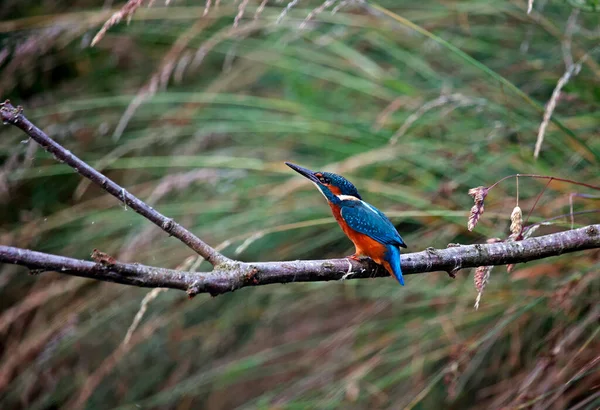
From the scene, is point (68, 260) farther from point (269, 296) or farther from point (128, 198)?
point (269, 296)

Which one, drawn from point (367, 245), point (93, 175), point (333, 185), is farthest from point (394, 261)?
point (93, 175)

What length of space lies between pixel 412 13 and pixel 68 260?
2.44 metres

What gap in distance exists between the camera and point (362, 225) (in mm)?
1820

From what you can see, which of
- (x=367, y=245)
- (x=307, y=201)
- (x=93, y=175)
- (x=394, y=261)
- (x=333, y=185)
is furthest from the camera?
(x=307, y=201)

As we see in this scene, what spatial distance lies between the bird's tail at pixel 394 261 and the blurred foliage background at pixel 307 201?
51cm

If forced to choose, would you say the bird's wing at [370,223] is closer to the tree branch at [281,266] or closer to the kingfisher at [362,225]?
the kingfisher at [362,225]

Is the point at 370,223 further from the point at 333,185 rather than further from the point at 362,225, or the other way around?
the point at 333,185

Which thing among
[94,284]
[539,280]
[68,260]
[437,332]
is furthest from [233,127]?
[68,260]

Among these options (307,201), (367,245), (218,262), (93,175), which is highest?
(93,175)

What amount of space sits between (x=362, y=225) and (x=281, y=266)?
57 cm

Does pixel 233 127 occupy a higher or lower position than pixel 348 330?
higher

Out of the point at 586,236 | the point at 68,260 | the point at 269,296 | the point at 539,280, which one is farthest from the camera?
the point at 269,296

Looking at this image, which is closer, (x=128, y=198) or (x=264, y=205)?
(x=128, y=198)

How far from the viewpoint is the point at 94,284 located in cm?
309
